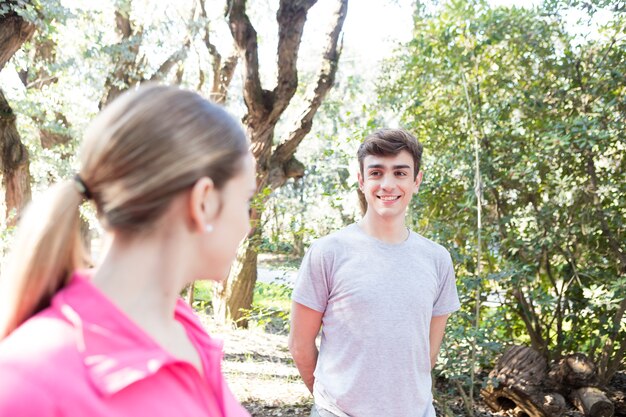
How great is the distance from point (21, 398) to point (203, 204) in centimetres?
37

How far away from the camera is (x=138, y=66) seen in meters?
8.66

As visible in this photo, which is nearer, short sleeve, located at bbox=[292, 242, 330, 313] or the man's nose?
short sleeve, located at bbox=[292, 242, 330, 313]

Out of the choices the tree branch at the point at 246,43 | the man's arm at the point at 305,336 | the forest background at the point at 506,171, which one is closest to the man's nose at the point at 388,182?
the man's arm at the point at 305,336

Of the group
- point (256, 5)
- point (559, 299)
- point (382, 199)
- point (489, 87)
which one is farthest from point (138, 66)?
point (382, 199)

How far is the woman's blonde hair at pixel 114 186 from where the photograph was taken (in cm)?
91

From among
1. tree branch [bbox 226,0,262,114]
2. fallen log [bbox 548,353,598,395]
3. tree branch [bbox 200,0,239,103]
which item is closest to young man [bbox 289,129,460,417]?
fallen log [bbox 548,353,598,395]

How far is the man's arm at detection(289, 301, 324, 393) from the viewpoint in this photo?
2297 mm

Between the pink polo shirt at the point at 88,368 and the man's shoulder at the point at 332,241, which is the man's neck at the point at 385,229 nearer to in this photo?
the man's shoulder at the point at 332,241

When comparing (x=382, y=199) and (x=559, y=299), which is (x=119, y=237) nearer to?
(x=382, y=199)

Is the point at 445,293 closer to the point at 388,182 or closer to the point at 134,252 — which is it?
the point at 388,182

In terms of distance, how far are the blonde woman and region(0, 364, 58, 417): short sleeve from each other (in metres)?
0.04

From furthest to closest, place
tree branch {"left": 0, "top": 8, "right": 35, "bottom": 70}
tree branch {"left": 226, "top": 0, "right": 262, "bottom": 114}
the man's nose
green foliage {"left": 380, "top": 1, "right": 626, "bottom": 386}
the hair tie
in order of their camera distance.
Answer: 1. tree branch {"left": 226, "top": 0, "right": 262, "bottom": 114}
2. green foliage {"left": 380, "top": 1, "right": 626, "bottom": 386}
3. tree branch {"left": 0, "top": 8, "right": 35, "bottom": 70}
4. the man's nose
5. the hair tie

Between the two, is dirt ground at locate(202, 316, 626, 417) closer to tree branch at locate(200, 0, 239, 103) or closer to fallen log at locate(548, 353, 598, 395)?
fallen log at locate(548, 353, 598, 395)

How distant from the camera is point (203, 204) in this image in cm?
97
